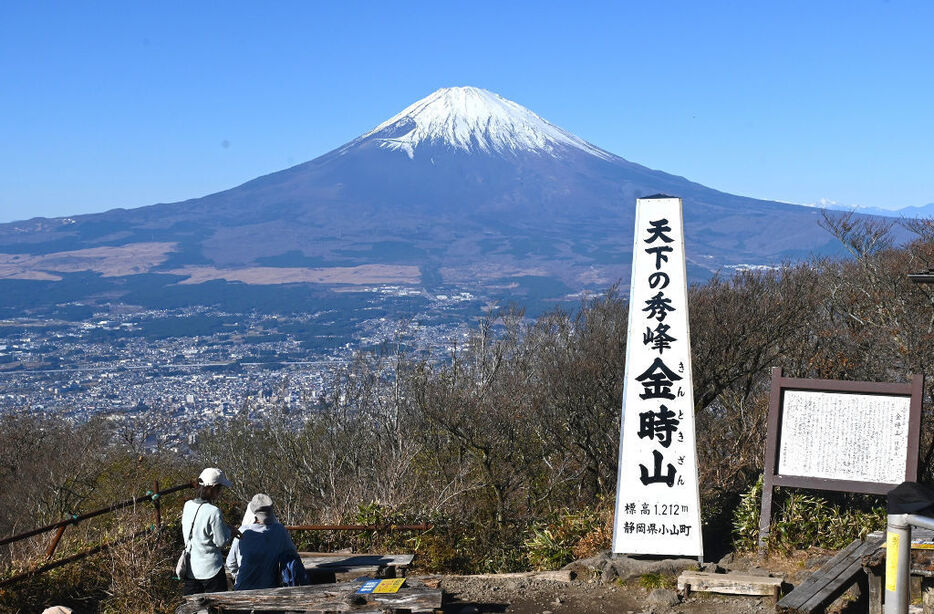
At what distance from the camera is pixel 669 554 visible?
715 centimetres

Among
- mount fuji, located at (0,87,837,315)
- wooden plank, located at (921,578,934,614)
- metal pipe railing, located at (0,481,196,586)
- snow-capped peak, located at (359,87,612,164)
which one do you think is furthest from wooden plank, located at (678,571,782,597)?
snow-capped peak, located at (359,87,612,164)

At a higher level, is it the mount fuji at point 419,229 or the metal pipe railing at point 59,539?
the mount fuji at point 419,229

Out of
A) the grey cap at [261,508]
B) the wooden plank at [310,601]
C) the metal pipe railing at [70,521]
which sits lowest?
the wooden plank at [310,601]

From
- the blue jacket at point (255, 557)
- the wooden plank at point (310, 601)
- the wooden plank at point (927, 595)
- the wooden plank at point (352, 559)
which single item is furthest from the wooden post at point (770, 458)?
the blue jacket at point (255, 557)

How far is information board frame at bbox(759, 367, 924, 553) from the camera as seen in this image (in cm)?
690

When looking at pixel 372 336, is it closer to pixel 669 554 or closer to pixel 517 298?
pixel 517 298

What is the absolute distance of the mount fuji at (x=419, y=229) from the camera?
119438 mm

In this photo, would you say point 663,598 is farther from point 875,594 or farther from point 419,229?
point 419,229

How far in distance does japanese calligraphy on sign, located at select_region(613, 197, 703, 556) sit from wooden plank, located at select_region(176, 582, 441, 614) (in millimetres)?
2337

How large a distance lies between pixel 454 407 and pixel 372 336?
65.9 meters

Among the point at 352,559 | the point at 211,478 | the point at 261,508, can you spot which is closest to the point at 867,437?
the point at 352,559

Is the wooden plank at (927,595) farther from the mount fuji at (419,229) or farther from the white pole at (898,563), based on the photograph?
the mount fuji at (419,229)

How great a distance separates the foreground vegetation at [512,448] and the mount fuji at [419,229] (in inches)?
2981

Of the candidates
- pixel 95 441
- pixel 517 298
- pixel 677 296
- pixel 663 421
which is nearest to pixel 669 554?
pixel 663 421
